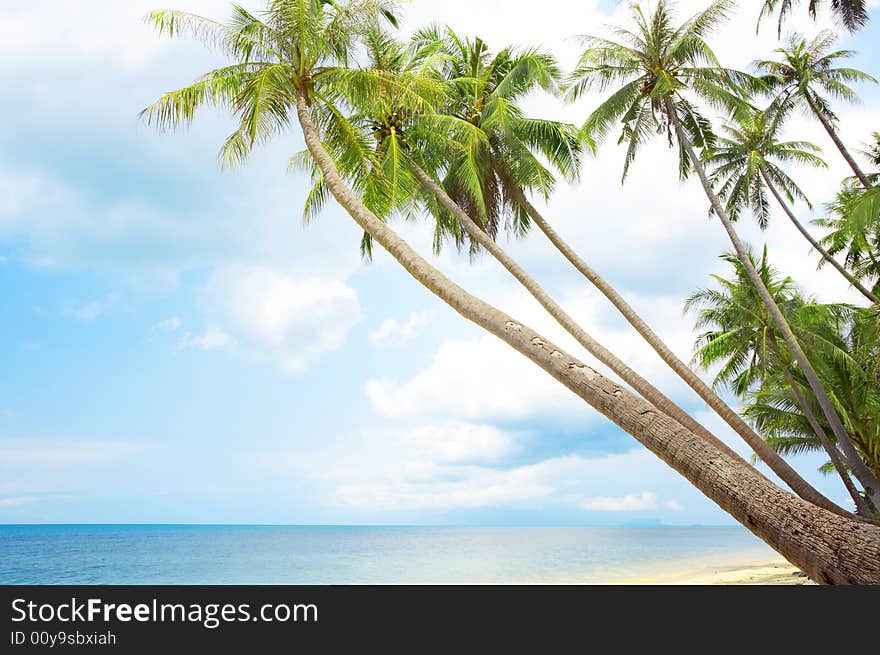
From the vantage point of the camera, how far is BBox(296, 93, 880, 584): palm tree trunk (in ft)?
9.55

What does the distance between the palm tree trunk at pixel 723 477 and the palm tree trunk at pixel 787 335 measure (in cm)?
1044

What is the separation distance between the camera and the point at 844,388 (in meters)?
18.0

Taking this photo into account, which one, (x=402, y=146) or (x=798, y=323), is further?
(x=798, y=323)

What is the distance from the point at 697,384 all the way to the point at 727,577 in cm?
1617

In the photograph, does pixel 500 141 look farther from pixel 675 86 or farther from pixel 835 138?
pixel 835 138

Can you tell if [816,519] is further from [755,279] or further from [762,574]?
[762,574]

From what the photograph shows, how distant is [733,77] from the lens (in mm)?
14859

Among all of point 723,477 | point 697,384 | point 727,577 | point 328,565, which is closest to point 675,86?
point 697,384

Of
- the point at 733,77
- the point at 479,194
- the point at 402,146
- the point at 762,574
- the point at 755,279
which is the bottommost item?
the point at 762,574

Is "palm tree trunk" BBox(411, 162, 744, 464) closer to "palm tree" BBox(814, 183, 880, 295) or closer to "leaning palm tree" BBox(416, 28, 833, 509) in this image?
"leaning palm tree" BBox(416, 28, 833, 509)
